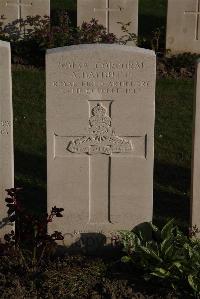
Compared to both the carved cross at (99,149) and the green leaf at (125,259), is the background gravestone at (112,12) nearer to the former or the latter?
the carved cross at (99,149)

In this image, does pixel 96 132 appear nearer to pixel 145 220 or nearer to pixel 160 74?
pixel 145 220

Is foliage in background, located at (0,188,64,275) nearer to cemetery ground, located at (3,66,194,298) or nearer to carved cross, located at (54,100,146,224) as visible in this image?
cemetery ground, located at (3,66,194,298)

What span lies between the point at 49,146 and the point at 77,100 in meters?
0.44

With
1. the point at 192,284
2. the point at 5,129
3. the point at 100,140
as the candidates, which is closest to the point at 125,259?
the point at 192,284

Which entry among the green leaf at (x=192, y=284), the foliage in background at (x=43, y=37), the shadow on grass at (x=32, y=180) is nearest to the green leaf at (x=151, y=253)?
the green leaf at (x=192, y=284)

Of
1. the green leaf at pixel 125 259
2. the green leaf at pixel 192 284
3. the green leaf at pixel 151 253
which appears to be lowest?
the green leaf at pixel 192 284

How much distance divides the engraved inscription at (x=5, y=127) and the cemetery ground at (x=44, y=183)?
1.00m

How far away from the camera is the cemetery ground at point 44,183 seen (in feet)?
17.3

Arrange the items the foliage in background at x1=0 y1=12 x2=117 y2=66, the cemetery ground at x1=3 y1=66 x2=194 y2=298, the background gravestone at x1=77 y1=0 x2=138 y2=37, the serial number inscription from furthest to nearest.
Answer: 1. the background gravestone at x1=77 y1=0 x2=138 y2=37
2. the foliage in background at x1=0 y1=12 x2=117 y2=66
3. the serial number inscription
4. the cemetery ground at x1=3 y1=66 x2=194 y2=298

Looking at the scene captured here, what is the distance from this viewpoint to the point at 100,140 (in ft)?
18.8

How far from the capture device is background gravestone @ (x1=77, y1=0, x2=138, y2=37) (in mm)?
12273

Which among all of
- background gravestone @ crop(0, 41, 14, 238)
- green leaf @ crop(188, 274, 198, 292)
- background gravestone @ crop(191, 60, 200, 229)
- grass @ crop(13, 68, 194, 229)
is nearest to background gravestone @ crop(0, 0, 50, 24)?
grass @ crop(13, 68, 194, 229)

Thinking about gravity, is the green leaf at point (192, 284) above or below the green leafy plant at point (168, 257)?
below

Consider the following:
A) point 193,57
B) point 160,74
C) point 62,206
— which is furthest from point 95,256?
point 193,57
